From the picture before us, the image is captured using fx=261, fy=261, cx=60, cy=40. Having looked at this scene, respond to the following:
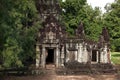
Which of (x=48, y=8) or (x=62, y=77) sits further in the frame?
(x=48, y=8)

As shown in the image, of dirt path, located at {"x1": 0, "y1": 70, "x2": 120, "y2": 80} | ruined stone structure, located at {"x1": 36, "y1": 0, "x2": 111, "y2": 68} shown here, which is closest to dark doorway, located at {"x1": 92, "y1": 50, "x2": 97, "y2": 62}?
ruined stone structure, located at {"x1": 36, "y1": 0, "x2": 111, "y2": 68}

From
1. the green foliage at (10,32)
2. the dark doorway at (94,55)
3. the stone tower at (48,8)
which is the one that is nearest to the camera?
the green foliage at (10,32)

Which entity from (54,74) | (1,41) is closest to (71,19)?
(54,74)

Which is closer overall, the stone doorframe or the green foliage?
the green foliage

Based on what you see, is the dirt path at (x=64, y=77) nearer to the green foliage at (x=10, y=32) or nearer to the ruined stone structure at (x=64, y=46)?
the ruined stone structure at (x=64, y=46)

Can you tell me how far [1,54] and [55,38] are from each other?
966 centimetres

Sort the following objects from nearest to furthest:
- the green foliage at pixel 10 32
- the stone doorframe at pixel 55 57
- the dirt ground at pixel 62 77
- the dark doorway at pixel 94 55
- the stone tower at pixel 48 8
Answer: the green foliage at pixel 10 32
the dirt ground at pixel 62 77
the stone doorframe at pixel 55 57
the dark doorway at pixel 94 55
the stone tower at pixel 48 8

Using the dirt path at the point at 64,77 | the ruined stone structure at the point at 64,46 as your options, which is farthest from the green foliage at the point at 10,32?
the ruined stone structure at the point at 64,46

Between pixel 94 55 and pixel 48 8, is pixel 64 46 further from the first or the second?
Result: pixel 48 8

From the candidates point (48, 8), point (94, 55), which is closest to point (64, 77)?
point (94, 55)

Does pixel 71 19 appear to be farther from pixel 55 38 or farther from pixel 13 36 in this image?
pixel 13 36

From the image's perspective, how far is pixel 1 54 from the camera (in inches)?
739

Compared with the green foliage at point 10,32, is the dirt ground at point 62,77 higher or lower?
lower

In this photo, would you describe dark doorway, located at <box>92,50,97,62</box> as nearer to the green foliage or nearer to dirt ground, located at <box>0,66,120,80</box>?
dirt ground, located at <box>0,66,120,80</box>
